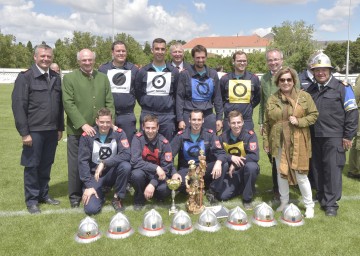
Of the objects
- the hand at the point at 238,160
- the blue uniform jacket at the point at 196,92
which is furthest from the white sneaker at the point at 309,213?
the blue uniform jacket at the point at 196,92

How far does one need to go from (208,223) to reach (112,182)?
5.62 ft

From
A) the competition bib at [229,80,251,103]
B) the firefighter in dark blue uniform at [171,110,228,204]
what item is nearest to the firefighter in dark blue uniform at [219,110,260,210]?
the firefighter in dark blue uniform at [171,110,228,204]

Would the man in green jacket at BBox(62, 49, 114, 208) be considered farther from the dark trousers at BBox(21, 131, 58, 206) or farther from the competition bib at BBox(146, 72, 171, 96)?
the competition bib at BBox(146, 72, 171, 96)

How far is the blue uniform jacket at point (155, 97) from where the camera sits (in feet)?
19.2

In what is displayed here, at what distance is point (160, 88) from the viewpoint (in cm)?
584

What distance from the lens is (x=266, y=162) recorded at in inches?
323

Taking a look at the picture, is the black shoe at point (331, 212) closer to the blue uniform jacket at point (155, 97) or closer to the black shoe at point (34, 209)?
the blue uniform jacket at point (155, 97)

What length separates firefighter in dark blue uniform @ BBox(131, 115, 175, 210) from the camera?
5.15 meters

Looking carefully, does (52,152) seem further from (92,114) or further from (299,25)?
(299,25)

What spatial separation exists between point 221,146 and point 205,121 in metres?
0.60

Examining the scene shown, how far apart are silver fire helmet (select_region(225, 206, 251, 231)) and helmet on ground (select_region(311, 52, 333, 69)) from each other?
2210 mm

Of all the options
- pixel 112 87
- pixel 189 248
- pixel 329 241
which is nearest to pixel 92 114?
pixel 112 87

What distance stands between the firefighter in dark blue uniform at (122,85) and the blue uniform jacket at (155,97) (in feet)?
0.51

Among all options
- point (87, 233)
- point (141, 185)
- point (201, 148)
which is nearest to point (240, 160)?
point (201, 148)
